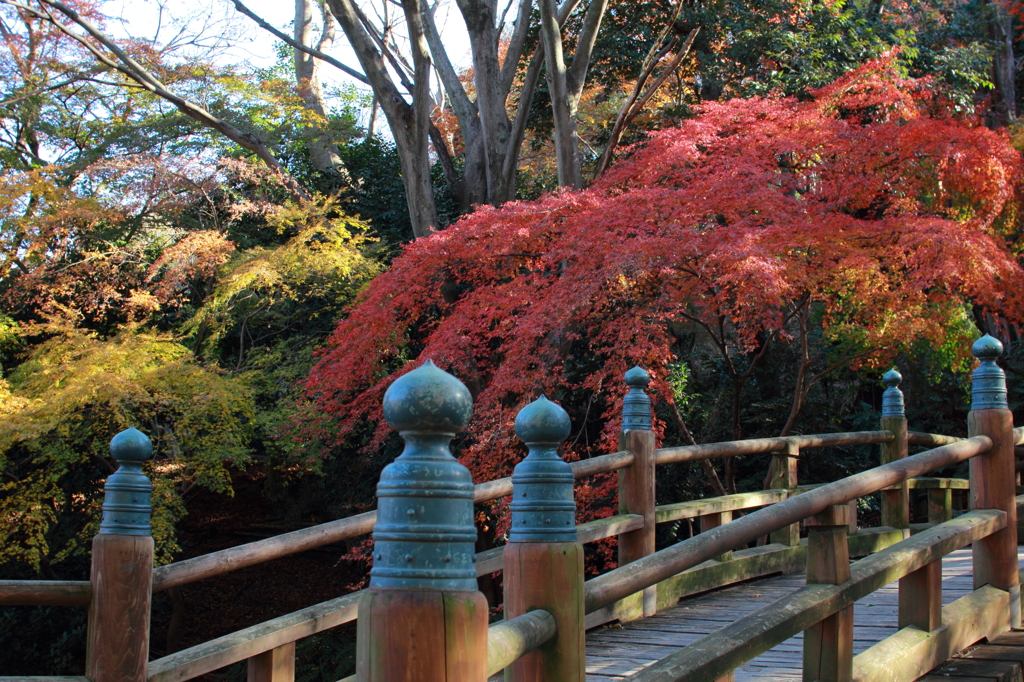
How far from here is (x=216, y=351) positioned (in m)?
11.8

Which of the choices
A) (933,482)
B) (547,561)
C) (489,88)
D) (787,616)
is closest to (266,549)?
(547,561)

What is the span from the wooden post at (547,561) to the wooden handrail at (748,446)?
10.3 ft

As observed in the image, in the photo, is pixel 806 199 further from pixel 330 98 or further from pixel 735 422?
pixel 330 98

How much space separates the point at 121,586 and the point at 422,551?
74.9 inches

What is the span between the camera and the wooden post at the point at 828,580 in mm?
2975

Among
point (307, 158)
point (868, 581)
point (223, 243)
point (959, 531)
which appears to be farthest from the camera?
point (307, 158)

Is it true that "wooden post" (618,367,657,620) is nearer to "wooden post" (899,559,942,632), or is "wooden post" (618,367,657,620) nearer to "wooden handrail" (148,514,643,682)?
"wooden post" (899,559,942,632)

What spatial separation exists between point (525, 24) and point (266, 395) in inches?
210

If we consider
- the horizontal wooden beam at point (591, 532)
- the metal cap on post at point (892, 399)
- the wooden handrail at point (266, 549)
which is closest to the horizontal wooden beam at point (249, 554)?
the wooden handrail at point (266, 549)

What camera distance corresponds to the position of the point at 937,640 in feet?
11.9

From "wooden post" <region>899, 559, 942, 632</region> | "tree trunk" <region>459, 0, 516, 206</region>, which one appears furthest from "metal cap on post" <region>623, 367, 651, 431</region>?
"tree trunk" <region>459, 0, 516, 206</region>

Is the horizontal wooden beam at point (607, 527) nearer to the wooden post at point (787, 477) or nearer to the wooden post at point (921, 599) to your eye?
the wooden post at point (921, 599)

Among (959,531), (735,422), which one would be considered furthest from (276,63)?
(959,531)

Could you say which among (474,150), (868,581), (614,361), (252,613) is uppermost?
(474,150)
